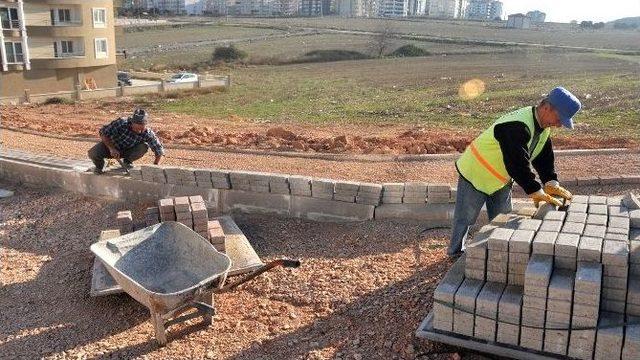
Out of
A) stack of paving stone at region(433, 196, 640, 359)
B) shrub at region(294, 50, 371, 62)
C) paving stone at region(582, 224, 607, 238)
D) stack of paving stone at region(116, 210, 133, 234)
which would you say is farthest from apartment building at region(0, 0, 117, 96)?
paving stone at region(582, 224, 607, 238)

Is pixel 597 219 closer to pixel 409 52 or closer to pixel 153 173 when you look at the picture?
pixel 153 173

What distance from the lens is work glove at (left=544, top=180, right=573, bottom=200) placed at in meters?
4.66

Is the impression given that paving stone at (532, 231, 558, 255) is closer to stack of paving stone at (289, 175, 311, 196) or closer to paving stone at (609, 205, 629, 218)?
paving stone at (609, 205, 629, 218)

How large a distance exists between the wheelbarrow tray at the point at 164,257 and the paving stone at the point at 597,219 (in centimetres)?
284

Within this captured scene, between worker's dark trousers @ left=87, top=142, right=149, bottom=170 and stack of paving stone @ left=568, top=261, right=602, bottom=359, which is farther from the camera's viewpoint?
worker's dark trousers @ left=87, top=142, right=149, bottom=170

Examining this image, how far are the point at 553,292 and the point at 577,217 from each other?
0.94m

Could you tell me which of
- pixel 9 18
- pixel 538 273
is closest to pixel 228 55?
pixel 9 18

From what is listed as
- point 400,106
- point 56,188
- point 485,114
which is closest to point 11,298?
point 56,188

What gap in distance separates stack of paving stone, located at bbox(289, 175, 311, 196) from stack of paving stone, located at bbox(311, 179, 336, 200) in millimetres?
61

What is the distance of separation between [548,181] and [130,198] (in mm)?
5302

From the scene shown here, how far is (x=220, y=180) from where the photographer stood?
6969 mm

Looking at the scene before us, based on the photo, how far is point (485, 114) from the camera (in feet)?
48.7

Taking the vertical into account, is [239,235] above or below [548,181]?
below

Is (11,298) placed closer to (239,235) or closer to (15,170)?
(239,235)
